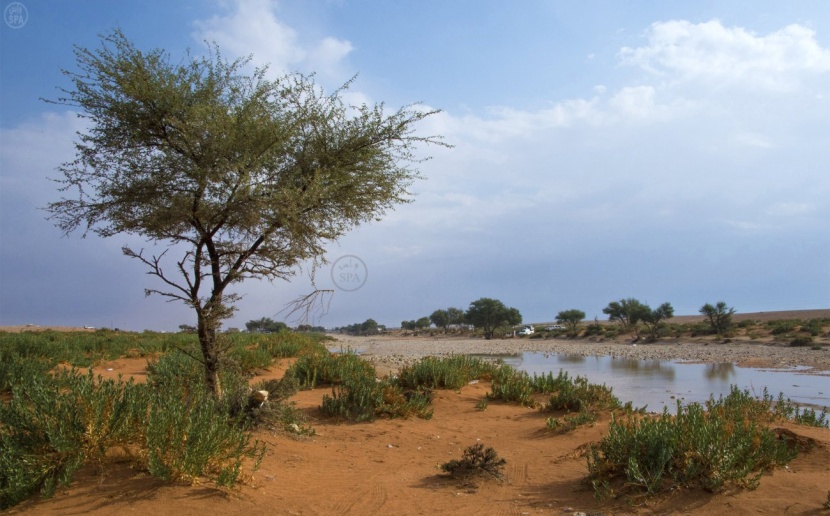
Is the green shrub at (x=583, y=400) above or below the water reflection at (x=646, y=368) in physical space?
above

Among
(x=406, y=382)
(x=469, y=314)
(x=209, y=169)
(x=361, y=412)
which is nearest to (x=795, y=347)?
(x=406, y=382)

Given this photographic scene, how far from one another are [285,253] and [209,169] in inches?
68.9

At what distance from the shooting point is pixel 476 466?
21.3 ft

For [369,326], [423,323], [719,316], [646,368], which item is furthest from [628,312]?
[369,326]

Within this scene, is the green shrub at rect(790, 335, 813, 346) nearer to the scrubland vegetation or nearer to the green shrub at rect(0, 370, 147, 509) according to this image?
the scrubland vegetation

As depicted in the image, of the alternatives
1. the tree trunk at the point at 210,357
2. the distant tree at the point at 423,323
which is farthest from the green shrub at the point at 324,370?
the distant tree at the point at 423,323

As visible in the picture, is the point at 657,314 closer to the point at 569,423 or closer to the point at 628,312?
the point at 628,312

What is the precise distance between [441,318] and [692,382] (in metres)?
88.2

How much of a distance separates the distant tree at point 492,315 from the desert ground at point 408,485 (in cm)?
7465

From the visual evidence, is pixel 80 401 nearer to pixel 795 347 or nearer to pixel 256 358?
pixel 256 358

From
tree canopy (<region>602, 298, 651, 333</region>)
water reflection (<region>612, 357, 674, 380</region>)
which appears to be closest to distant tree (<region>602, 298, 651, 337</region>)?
tree canopy (<region>602, 298, 651, 333</region>)

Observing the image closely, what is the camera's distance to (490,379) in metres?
15.2

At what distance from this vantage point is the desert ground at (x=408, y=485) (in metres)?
4.89

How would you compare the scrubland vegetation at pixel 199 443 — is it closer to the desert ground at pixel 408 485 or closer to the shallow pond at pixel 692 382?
the desert ground at pixel 408 485
